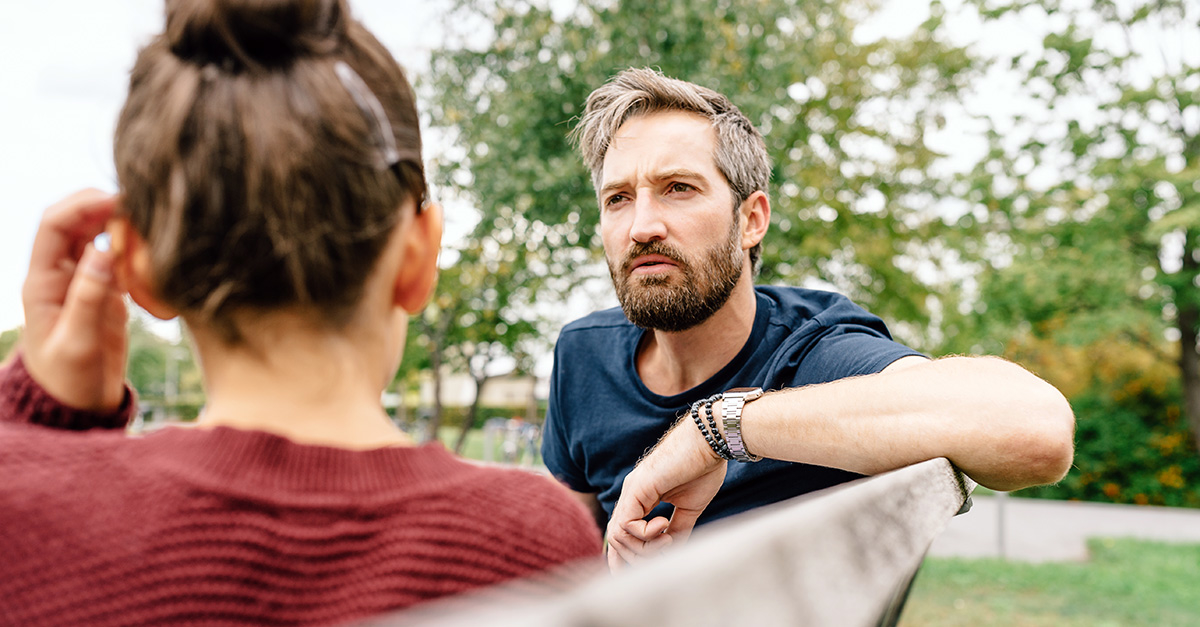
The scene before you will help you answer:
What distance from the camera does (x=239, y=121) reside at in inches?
31.7

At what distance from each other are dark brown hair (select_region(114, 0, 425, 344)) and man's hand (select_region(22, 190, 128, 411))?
0.17m

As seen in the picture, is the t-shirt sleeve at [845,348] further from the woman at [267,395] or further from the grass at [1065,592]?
the grass at [1065,592]

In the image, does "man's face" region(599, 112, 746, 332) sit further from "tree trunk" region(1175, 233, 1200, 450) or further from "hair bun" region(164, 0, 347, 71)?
"tree trunk" region(1175, 233, 1200, 450)

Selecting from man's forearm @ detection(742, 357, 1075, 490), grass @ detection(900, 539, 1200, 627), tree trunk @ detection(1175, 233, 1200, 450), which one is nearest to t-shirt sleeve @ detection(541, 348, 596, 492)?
man's forearm @ detection(742, 357, 1075, 490)

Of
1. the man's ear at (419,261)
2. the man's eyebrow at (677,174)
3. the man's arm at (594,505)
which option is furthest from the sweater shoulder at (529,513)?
the man's arm at (594,505)

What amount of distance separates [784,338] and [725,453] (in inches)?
28.7

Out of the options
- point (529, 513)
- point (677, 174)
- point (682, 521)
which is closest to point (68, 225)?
point (529, 513)

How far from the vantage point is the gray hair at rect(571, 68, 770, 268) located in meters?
2.46

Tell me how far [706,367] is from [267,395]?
1.72 meters

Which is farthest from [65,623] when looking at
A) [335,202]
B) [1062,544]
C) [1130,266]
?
[1130,266]

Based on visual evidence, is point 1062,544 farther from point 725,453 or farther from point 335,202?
point 335,202

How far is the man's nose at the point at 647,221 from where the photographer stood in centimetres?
234

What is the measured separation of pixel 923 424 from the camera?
1.47m

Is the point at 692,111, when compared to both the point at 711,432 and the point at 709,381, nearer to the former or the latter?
the point at 709,381
